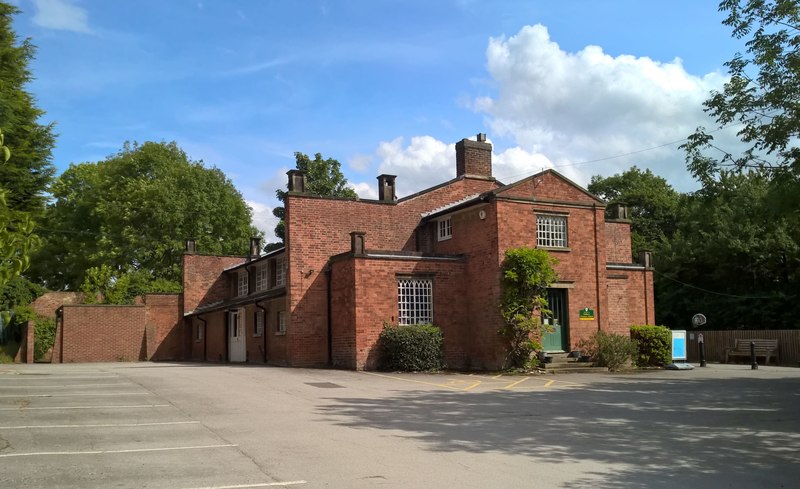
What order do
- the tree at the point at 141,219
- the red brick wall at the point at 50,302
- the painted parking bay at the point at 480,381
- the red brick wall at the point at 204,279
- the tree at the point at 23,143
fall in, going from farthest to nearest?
the tree at the point at 141,219 → the red brick wall at the point at 204,279 → the red brick wall at the point at 50,302 → the painted parking bay at the point at 480,381 → the tree at the point at 23,143

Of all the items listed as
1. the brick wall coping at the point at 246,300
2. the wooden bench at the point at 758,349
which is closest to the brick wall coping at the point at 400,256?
the brick wall coping at the point at 246,300

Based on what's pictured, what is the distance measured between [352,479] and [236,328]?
25.5 meters

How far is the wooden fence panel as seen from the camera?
30438 mm

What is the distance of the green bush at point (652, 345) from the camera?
24516 millimetres

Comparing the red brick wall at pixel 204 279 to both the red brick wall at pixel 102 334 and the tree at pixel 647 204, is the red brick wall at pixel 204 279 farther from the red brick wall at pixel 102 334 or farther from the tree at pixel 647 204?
the tree at pixel 647 204

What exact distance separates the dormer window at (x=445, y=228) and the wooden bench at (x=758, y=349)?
1547cm

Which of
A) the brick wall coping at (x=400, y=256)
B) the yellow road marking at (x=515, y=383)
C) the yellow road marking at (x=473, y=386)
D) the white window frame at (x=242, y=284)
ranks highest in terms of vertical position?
the brick wall coping at (x=400, y=256)

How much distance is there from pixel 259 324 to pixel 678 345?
16656mm

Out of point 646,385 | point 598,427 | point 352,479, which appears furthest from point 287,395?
point 646,385

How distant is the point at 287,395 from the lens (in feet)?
48.0

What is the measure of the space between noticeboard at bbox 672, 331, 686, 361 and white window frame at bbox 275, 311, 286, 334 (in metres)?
14.6

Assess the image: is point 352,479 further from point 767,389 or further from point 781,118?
point 767,389

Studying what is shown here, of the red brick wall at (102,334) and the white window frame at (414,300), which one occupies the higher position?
the white window frame at (414,300)

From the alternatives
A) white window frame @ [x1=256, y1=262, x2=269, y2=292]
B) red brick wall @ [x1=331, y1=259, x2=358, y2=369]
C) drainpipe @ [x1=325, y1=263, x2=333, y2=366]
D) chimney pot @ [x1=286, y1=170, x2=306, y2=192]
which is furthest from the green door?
white window frame @ [x1=256, y1=262, x2=269, y2=292]
